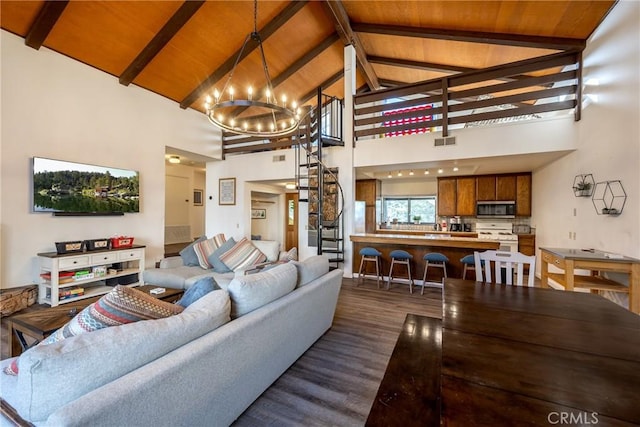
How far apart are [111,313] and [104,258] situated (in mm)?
3676

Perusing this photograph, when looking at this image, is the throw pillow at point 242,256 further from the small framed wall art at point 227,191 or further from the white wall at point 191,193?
the white wall at point 191,193

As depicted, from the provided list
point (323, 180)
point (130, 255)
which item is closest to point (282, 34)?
point (323, 180)

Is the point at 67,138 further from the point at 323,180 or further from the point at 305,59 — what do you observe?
the point at 305,59

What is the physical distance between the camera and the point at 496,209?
6094 millimetres

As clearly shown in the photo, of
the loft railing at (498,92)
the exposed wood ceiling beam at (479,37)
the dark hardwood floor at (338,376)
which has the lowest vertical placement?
the dark hardwood floor at (338,376)

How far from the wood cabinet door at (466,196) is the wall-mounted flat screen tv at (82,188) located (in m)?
6.91

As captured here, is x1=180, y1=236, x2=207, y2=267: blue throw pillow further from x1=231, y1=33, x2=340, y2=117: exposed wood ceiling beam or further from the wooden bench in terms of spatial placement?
x1=231, y1=33, x2=340, y2=117: exposed wood ceiling beam

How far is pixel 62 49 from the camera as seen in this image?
397 centimetres

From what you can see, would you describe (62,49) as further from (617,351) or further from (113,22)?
(617,351)

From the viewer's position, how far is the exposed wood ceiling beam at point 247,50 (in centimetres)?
453

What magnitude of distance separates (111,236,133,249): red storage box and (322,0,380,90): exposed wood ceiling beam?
5.10m

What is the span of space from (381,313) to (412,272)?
1.72 m

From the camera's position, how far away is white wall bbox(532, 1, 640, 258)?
272 cm

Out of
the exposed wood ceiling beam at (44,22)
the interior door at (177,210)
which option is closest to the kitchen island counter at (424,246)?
the exposed wood ceiling beam at (44,22)
